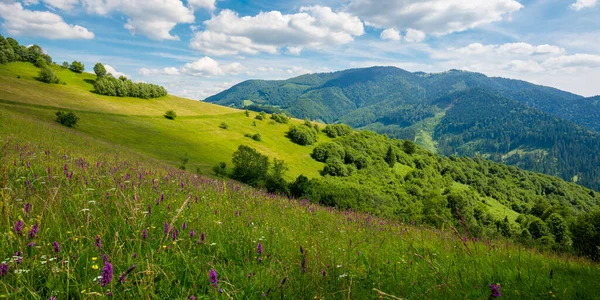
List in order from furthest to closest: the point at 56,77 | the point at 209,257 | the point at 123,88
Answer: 1. the point at 123,88
2. the point at 56,77
3. the point at 209,257

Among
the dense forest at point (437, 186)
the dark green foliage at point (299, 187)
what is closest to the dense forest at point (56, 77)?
the dense forest at point (437, 186)

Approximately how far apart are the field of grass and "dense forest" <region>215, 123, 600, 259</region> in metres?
10.1

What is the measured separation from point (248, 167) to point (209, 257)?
4376 centimetres

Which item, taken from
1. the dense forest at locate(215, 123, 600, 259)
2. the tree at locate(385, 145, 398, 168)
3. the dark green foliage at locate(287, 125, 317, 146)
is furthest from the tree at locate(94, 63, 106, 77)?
the tree at locate(385, 145, 398, 168)

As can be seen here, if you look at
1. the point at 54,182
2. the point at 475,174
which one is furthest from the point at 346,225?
the point at 475,174

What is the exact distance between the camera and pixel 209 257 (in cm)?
420

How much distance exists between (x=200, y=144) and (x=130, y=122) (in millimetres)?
17746

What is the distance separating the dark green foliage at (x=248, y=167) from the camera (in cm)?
4516

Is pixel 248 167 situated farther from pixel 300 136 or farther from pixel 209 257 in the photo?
pixel 300 136

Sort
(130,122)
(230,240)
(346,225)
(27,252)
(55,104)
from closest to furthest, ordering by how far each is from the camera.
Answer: (27,252), (230,240), (346,225), (55,104), (130,122)

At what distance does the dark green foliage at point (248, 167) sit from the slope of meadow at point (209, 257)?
35.6 metres

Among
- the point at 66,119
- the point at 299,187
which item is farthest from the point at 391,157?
the point at 66,119

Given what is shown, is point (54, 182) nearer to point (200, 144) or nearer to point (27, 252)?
point (27, 252)

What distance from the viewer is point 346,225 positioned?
8086 millimetres
